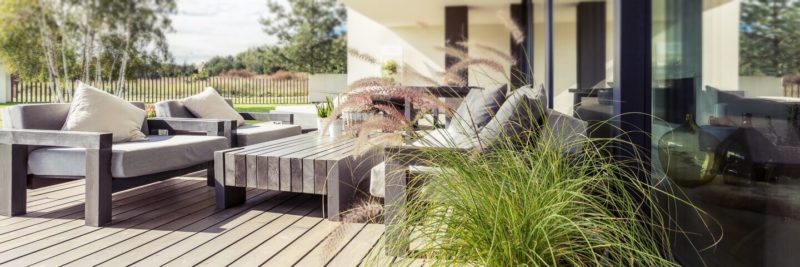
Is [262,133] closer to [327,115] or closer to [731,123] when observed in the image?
[327,115]

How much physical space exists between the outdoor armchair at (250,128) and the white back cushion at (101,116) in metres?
0.61

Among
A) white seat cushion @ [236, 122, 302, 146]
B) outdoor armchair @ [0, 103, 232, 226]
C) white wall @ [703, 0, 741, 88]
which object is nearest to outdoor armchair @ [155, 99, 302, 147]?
white seat cushion @ [236, 122, 302, 146]

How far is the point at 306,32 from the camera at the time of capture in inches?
768

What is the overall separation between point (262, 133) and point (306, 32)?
16.2 metres

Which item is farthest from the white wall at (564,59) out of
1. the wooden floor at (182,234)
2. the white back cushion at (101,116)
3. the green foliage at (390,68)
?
A: the white back cushion at (101,116)

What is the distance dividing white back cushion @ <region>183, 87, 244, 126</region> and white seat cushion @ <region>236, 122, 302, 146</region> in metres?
0.33

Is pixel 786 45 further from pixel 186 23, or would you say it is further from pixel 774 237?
pixel 186 23

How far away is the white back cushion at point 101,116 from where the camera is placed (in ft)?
9.89

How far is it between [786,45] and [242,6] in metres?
21.4

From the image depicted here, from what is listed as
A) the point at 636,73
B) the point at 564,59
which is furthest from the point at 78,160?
the point at 564,59

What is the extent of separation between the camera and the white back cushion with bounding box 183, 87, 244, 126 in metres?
4.32

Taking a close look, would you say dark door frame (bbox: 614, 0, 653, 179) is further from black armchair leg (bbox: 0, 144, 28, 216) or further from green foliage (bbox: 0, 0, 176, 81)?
green foliage (bbox: 0, 0, 176, 81)

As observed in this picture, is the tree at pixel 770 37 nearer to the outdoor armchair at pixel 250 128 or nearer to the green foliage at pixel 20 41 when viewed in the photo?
the outdoor armchair at pixel 250 128

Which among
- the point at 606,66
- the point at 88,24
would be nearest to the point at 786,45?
the point at 606,66
